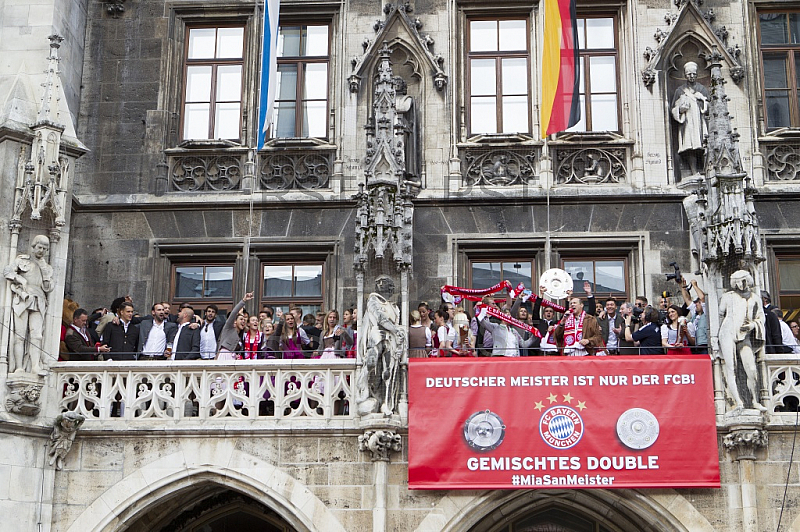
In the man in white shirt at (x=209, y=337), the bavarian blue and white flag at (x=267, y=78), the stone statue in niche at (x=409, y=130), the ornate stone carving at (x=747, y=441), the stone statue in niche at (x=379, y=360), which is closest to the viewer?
the ornate stone carving at (x=747, y=441)

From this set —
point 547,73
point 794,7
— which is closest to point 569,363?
point 547,73

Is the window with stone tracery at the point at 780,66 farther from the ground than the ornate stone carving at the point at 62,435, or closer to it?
farther from the ground

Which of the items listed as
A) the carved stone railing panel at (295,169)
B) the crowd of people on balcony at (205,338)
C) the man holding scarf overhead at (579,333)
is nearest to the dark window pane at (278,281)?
the carved stone railing panel at (295,169)

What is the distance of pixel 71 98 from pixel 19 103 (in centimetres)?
261

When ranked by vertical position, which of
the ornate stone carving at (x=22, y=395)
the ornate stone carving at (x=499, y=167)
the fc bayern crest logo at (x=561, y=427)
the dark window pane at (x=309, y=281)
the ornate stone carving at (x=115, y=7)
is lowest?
the fc bayern crest logo at (x=561, y=427)

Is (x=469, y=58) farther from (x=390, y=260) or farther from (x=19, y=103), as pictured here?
(x=19, y=103)

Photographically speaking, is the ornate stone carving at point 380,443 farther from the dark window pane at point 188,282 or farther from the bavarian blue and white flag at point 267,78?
the bavarian blue and white flag at point 267,78

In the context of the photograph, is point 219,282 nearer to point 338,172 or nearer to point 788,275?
point 338,172

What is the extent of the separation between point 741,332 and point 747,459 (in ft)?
5.36

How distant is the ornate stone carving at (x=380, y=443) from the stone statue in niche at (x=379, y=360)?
0.29m

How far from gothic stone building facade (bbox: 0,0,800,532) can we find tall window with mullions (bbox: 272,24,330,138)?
4 cm

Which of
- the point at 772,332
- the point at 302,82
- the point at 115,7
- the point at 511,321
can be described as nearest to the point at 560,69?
the point at 302,82

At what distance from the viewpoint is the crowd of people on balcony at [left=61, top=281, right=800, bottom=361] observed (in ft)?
56.7

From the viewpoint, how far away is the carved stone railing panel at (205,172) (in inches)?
831
